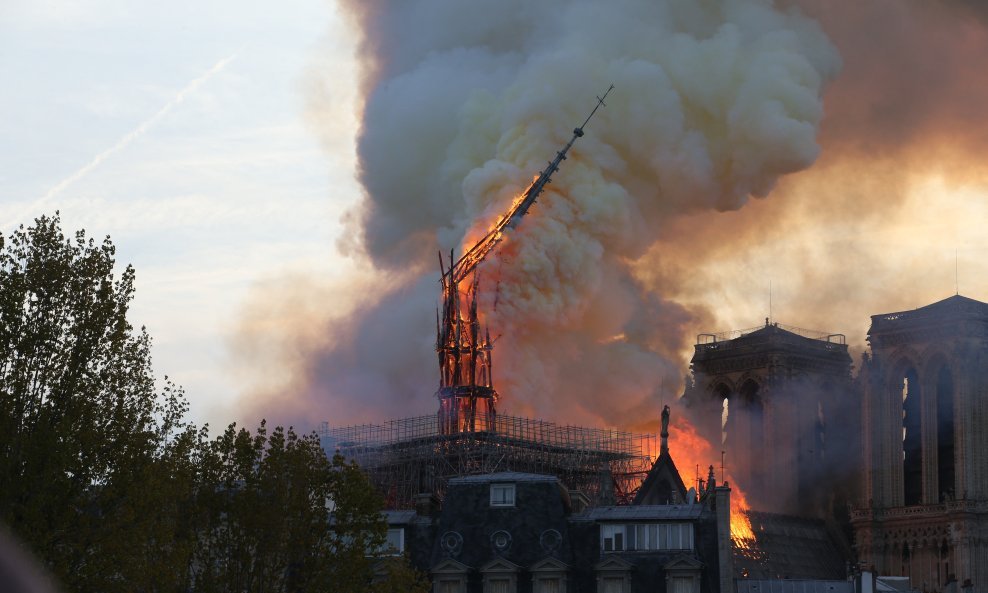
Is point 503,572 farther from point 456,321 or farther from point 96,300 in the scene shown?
point 456,321

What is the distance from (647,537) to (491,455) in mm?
47774

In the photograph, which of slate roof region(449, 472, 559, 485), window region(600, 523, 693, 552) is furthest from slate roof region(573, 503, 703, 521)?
slate roof region(449, 472, 559, 485)

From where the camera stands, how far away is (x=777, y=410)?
618 feet

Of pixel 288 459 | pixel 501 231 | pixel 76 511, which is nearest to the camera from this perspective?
pixel 76 511

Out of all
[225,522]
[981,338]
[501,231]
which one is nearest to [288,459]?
[225,522]

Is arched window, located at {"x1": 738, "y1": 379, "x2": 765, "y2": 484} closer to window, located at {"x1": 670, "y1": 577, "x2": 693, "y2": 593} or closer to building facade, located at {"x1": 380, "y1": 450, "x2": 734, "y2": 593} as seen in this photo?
building facade, located at {"x1": 380, "y1": 450, "x2": 734, "y2": 593}

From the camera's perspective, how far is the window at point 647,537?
90125 mm

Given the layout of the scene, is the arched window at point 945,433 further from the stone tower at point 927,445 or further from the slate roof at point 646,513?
the slate roof at point 646,513

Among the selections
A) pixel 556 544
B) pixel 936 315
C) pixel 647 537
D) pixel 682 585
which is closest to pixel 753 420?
pixel 936 315

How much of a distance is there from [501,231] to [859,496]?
177 feet

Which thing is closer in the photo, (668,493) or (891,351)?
(668,493)

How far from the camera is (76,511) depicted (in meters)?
63.9

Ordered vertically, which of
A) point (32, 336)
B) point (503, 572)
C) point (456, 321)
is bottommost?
point (503, 572)

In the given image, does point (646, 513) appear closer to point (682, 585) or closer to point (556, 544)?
point (682, 585)
